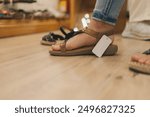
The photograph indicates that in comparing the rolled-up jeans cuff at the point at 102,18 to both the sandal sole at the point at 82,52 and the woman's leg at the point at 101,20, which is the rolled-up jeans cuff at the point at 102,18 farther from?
the sandal sole at the point at 82,52

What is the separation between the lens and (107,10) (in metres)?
1.08

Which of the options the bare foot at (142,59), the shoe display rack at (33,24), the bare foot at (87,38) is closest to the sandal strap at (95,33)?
the bare foot at (87,38)

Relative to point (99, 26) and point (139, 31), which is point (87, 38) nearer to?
point (99, 26)

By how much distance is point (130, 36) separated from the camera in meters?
2.02

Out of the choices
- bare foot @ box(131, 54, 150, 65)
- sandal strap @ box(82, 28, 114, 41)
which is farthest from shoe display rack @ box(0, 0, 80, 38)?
bare foot @ box(131, 54, 150, 65)

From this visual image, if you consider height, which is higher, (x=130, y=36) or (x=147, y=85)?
(x=147, y=85)

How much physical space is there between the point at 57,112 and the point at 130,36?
156 centimetres

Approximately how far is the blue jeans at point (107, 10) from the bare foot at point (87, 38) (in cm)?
3

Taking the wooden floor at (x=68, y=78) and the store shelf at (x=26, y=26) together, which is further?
the store shelf at (x=26, y=26)

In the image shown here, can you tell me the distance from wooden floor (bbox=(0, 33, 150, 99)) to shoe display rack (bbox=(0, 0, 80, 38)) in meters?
0.65

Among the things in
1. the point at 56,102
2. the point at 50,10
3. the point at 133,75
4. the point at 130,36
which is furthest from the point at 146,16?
the point at 56,102

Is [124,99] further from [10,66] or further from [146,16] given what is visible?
[146,16]

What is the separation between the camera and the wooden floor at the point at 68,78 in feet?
2.31

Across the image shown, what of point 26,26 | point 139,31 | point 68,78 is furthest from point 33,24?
point 68,78
